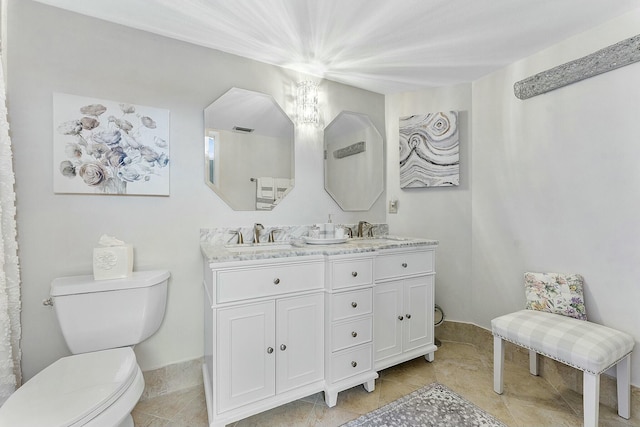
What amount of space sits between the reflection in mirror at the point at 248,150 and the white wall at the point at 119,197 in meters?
0.06

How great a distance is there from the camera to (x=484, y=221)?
238 cm

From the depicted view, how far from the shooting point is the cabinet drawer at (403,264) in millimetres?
1917

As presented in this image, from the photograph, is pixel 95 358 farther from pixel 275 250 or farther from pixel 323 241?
pixel 323 241

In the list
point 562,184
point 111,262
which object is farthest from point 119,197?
point 562,184

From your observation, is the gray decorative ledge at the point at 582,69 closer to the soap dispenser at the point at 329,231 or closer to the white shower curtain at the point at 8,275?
the soap dispenser at the point at 329,231

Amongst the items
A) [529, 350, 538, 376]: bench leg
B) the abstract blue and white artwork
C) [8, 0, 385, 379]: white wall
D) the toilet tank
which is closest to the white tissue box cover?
the toilet tank

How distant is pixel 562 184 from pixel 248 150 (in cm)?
221

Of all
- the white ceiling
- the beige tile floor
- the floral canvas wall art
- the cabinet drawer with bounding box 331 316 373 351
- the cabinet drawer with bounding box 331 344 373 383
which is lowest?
the beige tile floor

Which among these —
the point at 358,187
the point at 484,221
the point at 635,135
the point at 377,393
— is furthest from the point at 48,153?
the point at 635,135

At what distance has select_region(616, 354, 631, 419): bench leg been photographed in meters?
1.52

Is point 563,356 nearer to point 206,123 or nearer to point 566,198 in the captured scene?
point 566,198

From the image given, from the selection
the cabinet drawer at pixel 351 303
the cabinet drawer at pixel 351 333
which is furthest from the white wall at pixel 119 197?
the cabinet drawer at pixel 351 333

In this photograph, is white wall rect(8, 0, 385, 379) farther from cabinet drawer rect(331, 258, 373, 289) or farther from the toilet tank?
cabinet drawer rect(331, 258, 373, 289)

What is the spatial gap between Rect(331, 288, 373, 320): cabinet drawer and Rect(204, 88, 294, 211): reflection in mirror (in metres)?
0.87
